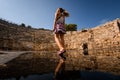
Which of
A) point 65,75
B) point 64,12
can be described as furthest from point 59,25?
point 65,75

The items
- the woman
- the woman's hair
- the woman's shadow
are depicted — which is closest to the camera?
the woman's shadow

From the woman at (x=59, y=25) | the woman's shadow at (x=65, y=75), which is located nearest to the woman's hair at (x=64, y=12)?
the woman at (x=59, y=25)

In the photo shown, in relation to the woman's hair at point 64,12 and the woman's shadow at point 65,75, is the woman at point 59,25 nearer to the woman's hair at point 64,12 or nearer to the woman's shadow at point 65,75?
the woman's hair at point 64,12

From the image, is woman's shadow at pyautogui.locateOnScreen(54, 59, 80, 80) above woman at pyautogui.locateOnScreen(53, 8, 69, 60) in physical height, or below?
below

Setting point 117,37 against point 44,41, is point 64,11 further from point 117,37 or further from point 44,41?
point 44,41

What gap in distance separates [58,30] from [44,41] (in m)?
25.0

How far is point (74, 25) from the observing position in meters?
58.5

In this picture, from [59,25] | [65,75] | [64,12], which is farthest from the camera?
[64,12]

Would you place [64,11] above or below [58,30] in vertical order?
above

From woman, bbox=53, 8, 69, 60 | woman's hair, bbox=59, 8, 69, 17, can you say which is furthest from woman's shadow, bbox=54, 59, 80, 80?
woman's hair, bbox=59, 8, 69, 17

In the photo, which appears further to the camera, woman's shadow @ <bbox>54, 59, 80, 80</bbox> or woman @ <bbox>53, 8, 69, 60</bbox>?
woman @ <bbox>53, 8, 69, 60</bbox>

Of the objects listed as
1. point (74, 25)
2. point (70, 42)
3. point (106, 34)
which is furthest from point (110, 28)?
point (74, 25)

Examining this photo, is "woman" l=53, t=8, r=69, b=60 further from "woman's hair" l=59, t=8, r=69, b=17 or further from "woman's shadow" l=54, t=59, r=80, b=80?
"woman's shadow" l=54, t=59, r=80, b=80

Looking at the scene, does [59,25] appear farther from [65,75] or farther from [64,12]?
[65,75]
